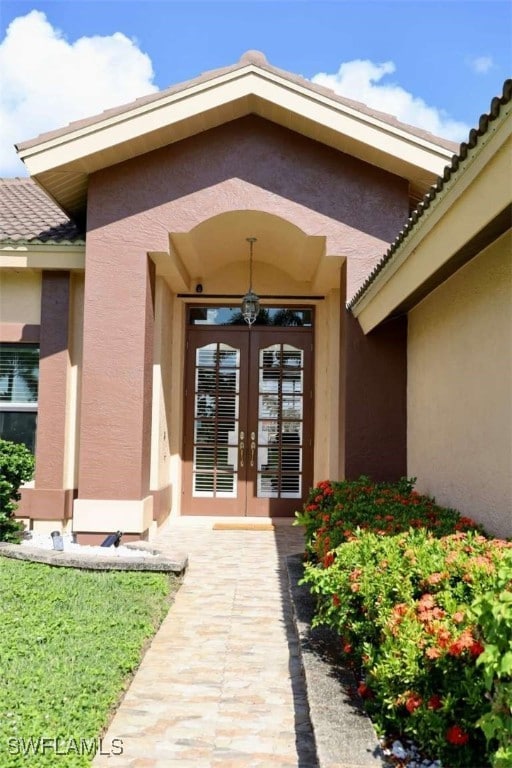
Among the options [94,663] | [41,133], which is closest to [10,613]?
[94,663]

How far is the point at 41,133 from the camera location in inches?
305

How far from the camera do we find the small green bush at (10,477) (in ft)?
23.6

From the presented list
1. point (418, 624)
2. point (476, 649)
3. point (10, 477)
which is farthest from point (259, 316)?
point (476, 649)

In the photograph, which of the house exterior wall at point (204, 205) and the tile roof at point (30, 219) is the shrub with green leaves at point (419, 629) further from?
the tile roof at point (30, 219)

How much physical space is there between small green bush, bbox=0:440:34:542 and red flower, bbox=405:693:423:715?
5602mm

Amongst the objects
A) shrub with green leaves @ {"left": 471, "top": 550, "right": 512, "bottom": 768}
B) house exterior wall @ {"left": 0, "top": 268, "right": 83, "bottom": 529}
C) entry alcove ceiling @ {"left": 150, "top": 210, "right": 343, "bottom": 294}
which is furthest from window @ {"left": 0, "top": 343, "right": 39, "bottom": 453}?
shrub with green leaves @ {"left": 471, "top": 550, "right": 512, "bottom": 768}

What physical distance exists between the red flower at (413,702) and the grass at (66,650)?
149 centimetres

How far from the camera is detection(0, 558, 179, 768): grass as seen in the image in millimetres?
3016

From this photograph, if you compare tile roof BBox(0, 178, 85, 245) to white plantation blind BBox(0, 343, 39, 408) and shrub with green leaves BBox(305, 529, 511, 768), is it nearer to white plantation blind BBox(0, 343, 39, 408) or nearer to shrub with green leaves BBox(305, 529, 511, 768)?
white plantation blind BBox(0, 343, 39, 408)

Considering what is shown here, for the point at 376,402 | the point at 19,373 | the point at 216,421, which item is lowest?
the point at 216,421

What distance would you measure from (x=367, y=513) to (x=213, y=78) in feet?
18.4

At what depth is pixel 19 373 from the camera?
941 cm

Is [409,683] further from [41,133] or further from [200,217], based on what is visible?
[41,133]

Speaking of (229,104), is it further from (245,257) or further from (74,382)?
(74,382)
